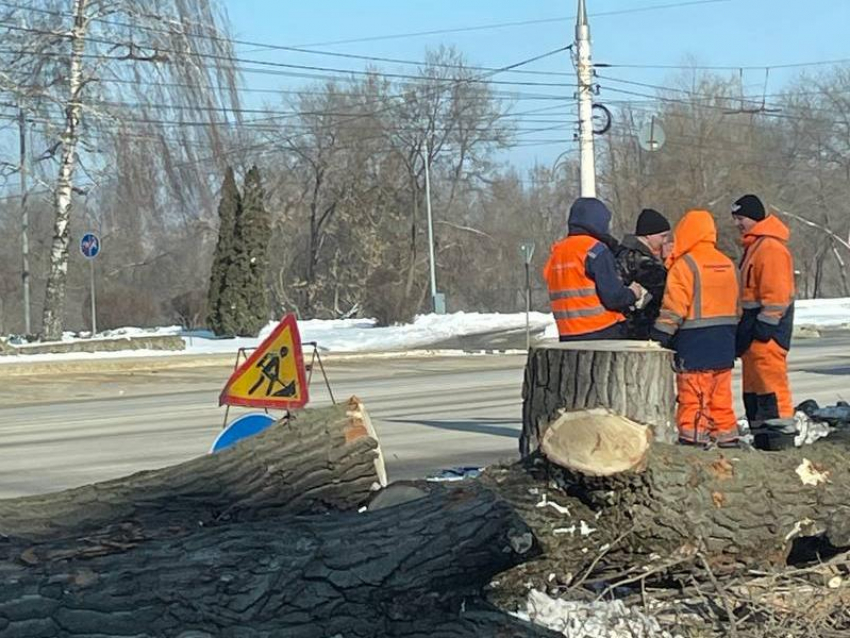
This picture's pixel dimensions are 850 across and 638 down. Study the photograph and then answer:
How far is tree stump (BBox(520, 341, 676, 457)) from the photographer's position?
21.1 ft

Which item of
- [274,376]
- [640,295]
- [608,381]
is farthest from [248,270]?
[608,381]

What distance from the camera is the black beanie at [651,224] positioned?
8094 millimetres

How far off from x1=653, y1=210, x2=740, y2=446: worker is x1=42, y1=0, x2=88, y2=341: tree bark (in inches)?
961

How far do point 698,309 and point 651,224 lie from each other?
2.36 ft

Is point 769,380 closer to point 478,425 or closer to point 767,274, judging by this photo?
point 767,274

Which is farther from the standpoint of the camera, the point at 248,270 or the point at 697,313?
the point at 248,270

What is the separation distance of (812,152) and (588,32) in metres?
43.4

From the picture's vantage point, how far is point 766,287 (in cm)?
793

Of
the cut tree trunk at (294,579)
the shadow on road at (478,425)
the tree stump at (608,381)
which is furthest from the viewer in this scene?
the shadow on road at (478,425)

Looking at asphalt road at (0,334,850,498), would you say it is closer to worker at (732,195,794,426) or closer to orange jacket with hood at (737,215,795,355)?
worker at (732,195,794,426)

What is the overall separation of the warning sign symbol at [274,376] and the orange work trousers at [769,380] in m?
2.75

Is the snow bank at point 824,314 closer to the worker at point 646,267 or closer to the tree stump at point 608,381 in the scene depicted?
the worker at point 646,267

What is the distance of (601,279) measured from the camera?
297 inches

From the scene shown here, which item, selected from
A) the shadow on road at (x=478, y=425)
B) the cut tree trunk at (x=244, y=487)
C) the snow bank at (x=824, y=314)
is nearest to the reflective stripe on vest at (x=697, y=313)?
the cut tree trunk at (x=244, y=487)
